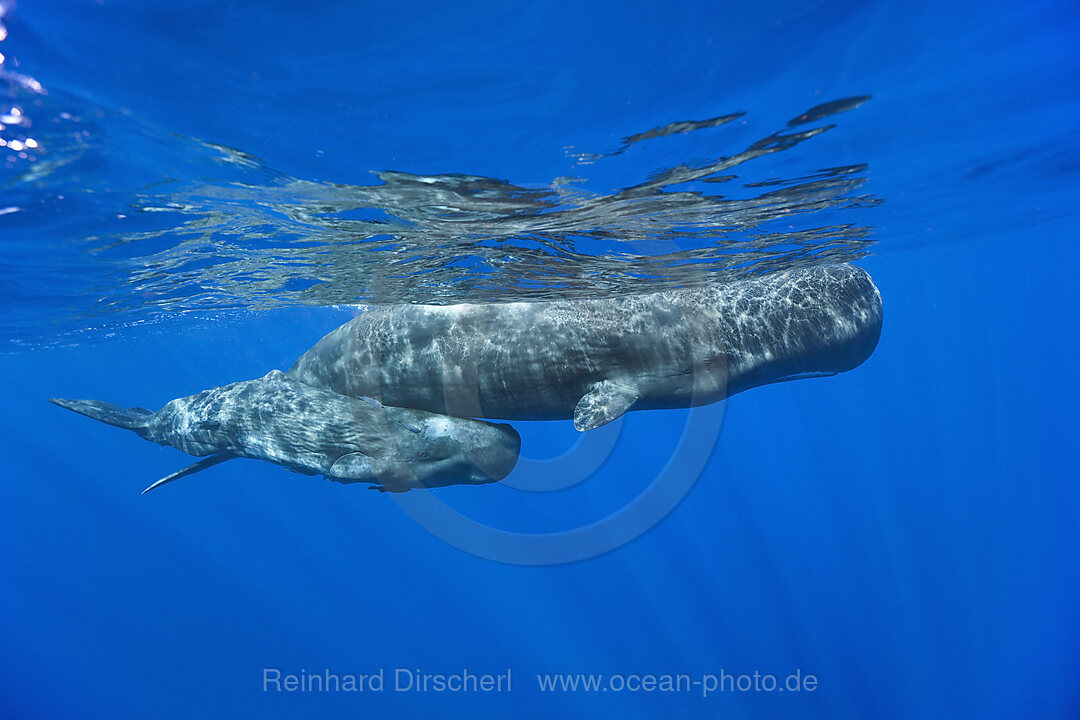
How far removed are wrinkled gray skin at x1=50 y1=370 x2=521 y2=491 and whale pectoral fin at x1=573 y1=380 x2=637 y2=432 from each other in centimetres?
117

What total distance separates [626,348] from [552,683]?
31545 mm

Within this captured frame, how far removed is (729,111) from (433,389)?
17.0 ft

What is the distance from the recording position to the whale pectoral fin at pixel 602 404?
5.61 m

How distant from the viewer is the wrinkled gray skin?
622 cm

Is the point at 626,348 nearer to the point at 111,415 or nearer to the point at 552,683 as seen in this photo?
the point at 111,415

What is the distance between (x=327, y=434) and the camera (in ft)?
22.5

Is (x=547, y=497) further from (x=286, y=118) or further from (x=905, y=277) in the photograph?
(x=286, y=118)

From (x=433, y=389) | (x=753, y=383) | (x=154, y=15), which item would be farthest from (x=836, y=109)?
(x=154, y=15)

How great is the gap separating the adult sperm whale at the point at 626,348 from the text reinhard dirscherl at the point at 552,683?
21.7 metres
